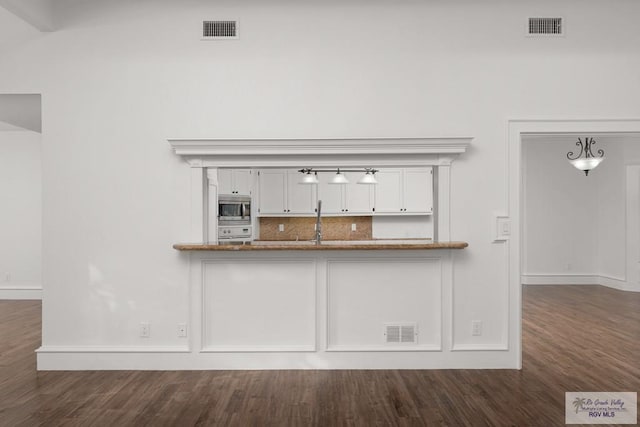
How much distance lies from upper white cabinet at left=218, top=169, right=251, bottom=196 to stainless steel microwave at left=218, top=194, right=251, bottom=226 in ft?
0.20

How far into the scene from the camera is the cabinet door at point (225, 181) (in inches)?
174

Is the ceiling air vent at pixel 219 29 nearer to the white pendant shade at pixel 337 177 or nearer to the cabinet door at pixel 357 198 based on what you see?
the white pendant shade at pixel 337 177

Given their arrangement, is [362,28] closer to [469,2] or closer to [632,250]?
[469,2]

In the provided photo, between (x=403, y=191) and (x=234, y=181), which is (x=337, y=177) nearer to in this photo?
(x=403, y=191)

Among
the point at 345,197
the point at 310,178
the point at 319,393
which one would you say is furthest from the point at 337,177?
the point at 319,393

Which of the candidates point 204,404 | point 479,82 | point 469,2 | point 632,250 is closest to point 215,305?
point 204,404

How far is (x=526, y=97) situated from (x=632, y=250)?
5.31 metres

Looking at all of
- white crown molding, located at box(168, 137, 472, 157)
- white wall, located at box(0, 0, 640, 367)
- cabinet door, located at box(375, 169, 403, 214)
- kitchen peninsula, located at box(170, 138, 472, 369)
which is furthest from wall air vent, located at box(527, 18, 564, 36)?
cabinet door, located at box(375, 169, 403, 214)

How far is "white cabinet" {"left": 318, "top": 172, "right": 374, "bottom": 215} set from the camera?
665 centimetres

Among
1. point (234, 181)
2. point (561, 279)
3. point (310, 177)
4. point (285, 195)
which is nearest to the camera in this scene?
point (234, 181)

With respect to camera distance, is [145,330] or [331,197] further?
[331,197]

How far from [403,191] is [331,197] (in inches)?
45.8

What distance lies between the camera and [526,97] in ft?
13.2

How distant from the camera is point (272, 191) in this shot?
6.59 metres
